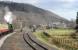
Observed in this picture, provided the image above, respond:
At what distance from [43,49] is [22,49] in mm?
3570

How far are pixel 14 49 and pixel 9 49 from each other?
597 mm

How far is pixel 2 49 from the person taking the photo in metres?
A: 35.1

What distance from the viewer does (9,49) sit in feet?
115

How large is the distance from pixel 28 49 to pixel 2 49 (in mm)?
3090

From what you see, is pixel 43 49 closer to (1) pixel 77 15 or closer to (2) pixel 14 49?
(2) pixel 14 49

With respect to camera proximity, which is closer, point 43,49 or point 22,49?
point 43,49

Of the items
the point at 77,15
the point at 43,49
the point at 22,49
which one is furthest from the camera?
the point at 77,15

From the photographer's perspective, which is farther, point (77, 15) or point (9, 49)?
point (77, 15)

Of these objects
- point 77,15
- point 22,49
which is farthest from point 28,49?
point 77,15

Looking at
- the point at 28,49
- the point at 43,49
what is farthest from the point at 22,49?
the point at 43,49

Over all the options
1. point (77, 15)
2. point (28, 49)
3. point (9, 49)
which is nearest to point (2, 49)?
point (9, 49)

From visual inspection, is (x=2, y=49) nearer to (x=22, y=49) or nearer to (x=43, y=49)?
(x=22, y=49)

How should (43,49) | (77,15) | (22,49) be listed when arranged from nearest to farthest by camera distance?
(43,49)
(22,49)
(77,15)

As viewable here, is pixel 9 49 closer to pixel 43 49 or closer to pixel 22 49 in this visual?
pixel 22 49
